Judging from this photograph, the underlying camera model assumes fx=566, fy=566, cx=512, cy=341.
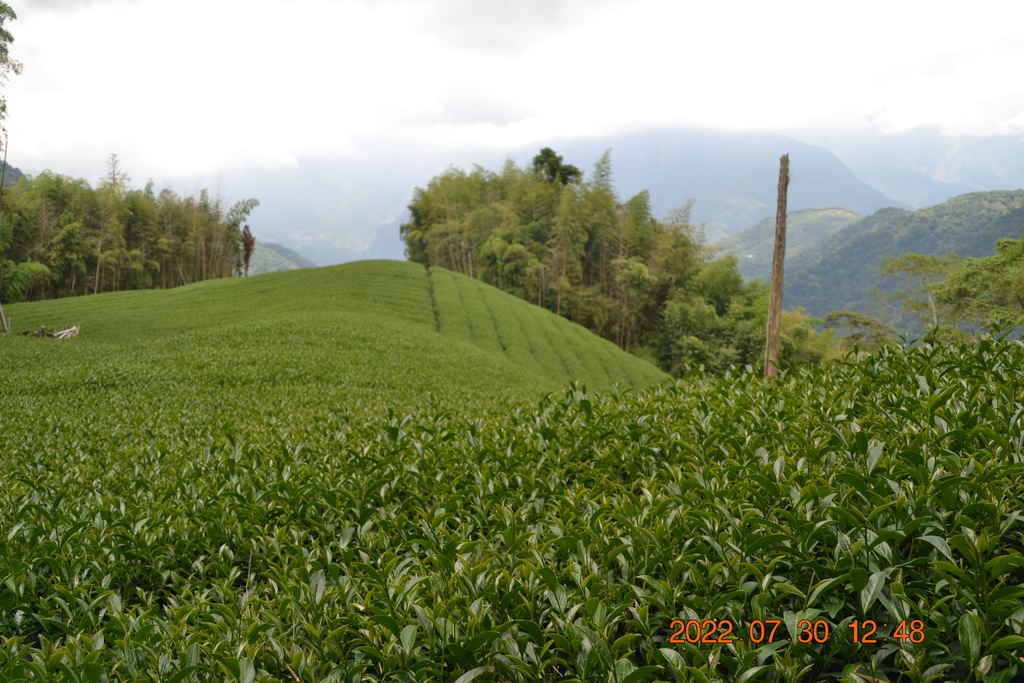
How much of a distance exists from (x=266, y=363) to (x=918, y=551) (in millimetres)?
15512

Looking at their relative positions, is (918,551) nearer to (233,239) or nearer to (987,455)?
(987,455)

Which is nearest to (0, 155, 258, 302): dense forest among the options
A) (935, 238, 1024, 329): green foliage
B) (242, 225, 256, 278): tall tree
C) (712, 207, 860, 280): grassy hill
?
(242, 225, 256, 278): tall tree

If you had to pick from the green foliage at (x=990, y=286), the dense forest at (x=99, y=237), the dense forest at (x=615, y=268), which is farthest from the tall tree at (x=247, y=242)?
the green foliage at (x=990, y=286)

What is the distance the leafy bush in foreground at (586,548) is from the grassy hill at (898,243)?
29.4 meters

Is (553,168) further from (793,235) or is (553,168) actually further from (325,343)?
(793,235)

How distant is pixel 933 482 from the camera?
6.02ft

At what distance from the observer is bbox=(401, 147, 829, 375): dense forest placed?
3928 cm

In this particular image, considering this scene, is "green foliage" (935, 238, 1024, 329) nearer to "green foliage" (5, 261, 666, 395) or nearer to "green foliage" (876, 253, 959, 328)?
"green foliage" (876, 253, 959, 328)

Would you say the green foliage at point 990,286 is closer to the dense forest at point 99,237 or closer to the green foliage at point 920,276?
the green foliage at point 920,276

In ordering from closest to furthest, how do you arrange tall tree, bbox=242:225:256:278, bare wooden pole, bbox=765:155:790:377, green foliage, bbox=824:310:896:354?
bare wooden pole, bbox=765:155:790:377 → green foliage, bbox=824:310:896:354 → tall tree, bbox=242:225:256:278

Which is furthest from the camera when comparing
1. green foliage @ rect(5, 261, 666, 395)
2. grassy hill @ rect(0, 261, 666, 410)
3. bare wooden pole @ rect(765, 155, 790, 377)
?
green foliage @ rect(5, 261, 666, 395)

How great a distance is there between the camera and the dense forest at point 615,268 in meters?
39.3

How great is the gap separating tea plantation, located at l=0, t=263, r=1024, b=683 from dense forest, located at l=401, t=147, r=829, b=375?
35.6 metres

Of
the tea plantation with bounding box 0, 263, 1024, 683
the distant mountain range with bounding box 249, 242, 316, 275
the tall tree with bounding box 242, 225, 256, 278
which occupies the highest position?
the distant mountain range with bounding box 249, 242, 316, 275
